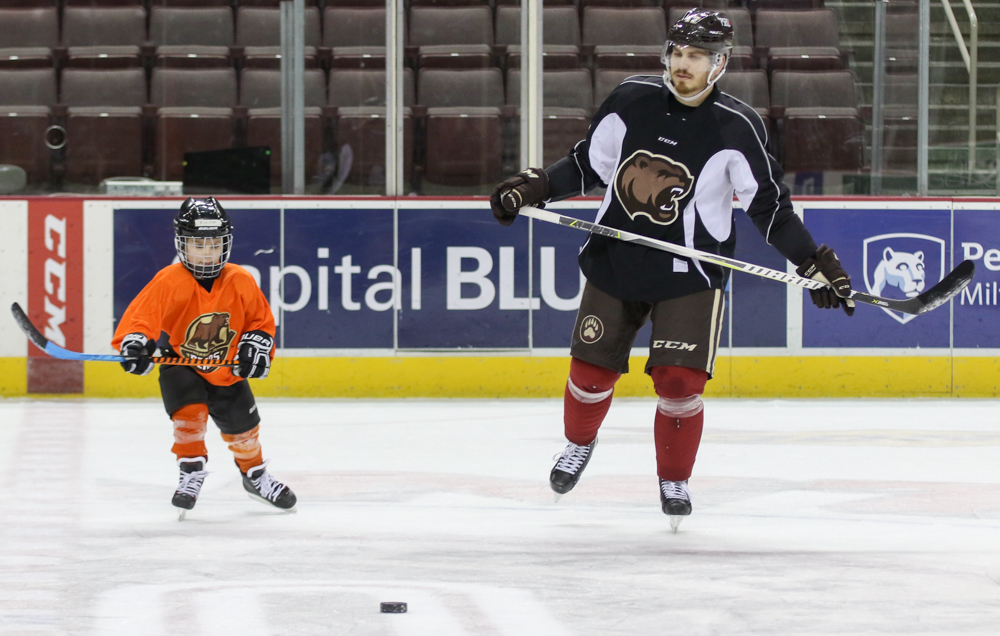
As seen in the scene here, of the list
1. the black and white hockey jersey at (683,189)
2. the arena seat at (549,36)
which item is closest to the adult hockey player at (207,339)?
the black and white hockey jersey at (683,189)

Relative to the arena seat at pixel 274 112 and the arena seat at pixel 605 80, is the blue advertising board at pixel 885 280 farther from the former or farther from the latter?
the arena seat at pixel 274 112

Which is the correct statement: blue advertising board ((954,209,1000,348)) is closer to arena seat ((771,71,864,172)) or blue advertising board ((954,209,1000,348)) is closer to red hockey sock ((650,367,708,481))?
arena seat ((771,71,864,172))

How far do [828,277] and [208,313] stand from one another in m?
1.54

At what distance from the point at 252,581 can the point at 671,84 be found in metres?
1.52

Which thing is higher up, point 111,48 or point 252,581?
point 111,48

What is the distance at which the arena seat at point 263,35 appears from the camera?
19.5 ft

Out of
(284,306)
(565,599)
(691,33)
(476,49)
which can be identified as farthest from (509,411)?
(565,599)

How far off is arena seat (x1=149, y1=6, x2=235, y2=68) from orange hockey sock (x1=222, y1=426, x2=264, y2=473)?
335 cm

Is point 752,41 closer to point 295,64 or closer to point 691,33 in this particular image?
point 295,64

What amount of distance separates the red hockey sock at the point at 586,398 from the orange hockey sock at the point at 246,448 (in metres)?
0.81

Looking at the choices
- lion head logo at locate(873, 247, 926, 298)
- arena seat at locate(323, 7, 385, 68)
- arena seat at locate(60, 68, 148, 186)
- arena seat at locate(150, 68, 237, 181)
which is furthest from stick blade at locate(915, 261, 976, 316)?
arena seat at locate(60, 68, 148, 186)

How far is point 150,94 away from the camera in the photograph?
Answer: 6125mm

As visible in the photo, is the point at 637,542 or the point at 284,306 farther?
the point at 284,306

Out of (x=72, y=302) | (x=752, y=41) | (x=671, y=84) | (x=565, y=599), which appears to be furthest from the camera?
(x=752, y=41)
